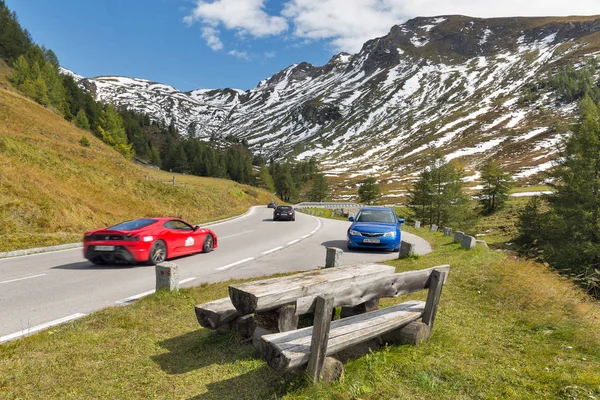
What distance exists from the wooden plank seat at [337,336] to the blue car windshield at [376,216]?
10.1m

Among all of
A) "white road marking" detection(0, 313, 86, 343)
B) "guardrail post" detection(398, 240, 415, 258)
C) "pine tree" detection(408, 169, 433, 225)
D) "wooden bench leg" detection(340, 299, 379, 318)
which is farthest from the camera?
"pine tree" detection(408, 169, 433, 225)

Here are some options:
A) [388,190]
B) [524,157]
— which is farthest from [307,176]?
[524,157]

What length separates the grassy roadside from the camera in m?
3.27

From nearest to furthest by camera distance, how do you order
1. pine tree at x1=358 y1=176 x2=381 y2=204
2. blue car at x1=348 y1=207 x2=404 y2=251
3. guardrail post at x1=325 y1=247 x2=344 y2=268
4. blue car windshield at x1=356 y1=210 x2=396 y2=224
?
guardrail post at x1=325 y1=247 x2=344 y2=268 → blue car at x1=348 y1=207 x2=404 y2=251 → blue car windshield at x1=356 y1=210 x2=396 y2=224 → pine tree at x1=358 y1=176 x2=381 y2=204

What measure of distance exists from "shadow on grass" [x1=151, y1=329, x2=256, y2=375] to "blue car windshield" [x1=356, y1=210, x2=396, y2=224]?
35.5 feet

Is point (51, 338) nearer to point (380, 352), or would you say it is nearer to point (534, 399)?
point (380, 352)

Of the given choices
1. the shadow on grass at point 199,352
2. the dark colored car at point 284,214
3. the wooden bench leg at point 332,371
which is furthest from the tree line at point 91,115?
the wooden bench leg at point 332,371

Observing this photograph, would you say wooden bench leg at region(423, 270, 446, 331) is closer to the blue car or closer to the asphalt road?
the asphalt road

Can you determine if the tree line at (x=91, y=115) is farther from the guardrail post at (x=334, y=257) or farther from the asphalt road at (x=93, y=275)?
the guardrail post at (x=334, y=257)

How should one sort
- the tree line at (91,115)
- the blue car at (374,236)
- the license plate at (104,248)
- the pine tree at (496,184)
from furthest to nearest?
the tree line at (91,115), the pine tree at (496,184), the blue car at (374,236), the license plate at (104,248)

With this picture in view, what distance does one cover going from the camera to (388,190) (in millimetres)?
98000

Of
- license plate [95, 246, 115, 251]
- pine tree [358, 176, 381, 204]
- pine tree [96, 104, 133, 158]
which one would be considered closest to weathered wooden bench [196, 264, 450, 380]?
license plate [95, 246, 115, 251]

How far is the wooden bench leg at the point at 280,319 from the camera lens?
371 cm

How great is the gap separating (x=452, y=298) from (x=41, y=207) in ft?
61.6
